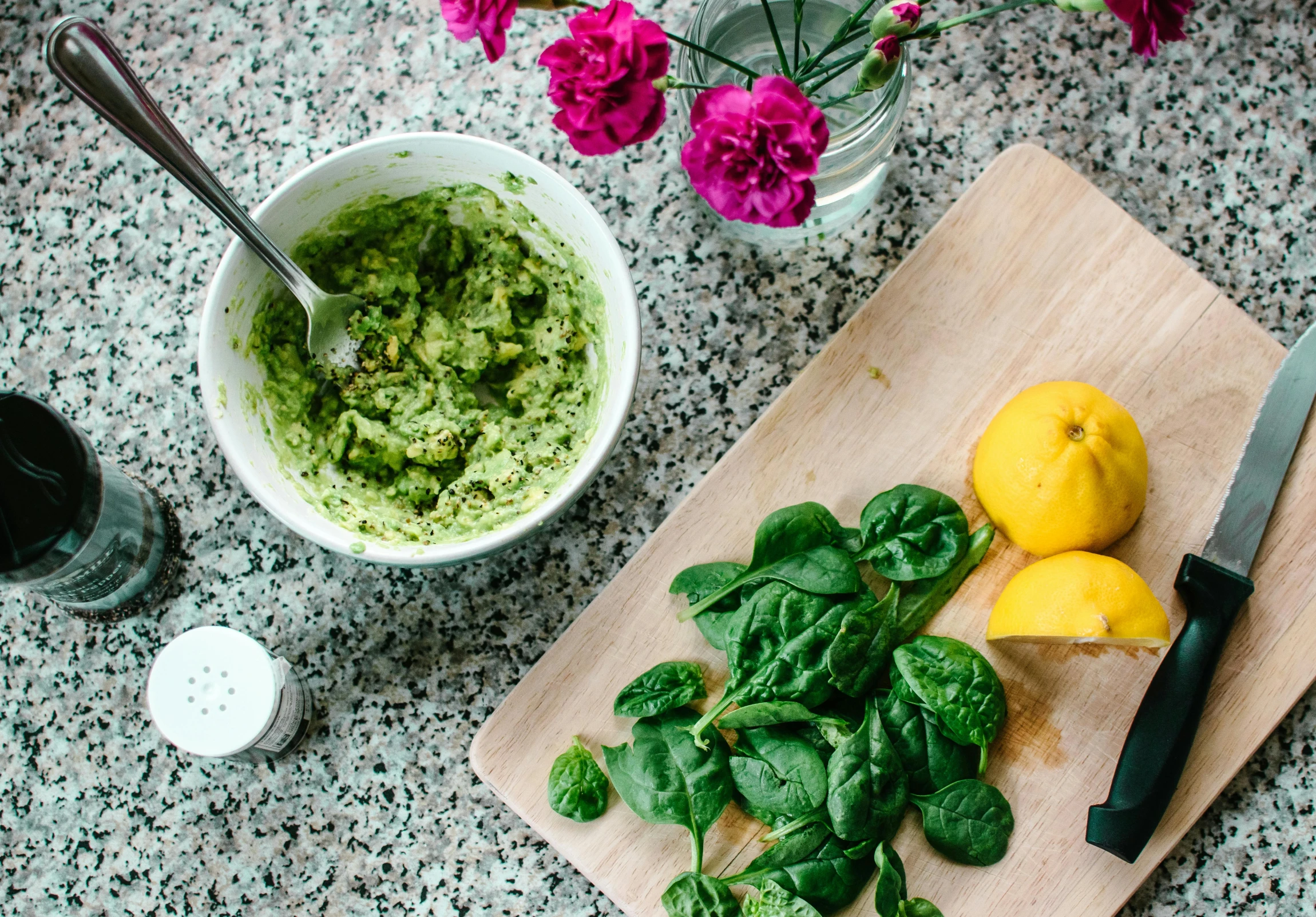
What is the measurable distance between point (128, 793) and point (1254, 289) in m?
1.39

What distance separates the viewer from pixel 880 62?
651mm

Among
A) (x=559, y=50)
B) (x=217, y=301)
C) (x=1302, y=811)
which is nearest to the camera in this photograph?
(x=559, y=50)

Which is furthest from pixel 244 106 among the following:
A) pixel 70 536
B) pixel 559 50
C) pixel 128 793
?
pixel 128 793

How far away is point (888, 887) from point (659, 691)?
287 mm

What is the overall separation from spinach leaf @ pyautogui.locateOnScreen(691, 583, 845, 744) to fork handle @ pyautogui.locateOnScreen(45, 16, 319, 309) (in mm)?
604

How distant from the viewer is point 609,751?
99 centimetres

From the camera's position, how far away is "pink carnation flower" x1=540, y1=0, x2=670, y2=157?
641mm

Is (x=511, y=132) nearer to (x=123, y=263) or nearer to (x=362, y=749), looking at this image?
(x=123, y=263)

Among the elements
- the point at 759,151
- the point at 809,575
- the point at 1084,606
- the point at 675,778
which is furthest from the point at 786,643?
the point at 759,151

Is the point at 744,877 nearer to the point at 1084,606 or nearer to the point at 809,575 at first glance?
the point at 809,575

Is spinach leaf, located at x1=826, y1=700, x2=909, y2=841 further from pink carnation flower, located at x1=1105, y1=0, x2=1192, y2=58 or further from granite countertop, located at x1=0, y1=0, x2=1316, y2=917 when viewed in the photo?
pink carnation flower, located at x1=1105, y1=0, x2=1192, y2=58

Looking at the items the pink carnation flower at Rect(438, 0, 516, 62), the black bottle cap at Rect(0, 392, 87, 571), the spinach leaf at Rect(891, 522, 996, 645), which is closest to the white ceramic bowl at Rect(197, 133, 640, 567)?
the black bottle cap at Rect(0, 392, 87, 571)

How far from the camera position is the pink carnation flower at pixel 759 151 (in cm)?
64

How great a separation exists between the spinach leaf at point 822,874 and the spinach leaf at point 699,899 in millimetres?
16
